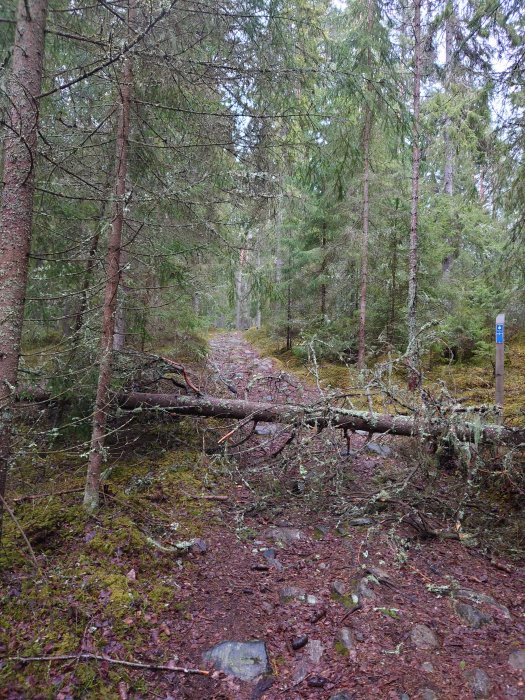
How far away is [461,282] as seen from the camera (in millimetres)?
12797

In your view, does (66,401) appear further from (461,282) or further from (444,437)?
(461,282)

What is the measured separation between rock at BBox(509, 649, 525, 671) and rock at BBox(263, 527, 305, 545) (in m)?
2.09

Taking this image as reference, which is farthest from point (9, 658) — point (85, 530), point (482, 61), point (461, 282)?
point (461, 282)

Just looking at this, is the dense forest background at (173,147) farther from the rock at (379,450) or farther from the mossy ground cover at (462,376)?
the rock at (379,450)

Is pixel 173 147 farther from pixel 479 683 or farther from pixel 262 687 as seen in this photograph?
pixel 479 683

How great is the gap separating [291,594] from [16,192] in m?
4.26

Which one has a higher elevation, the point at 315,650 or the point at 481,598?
the point at 481,598

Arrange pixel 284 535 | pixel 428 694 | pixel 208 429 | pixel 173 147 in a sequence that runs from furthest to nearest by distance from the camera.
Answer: pixel 208 429 < pixel 284 535 < pixel 173 147 < pixel 428 694

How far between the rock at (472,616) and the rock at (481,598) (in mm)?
117

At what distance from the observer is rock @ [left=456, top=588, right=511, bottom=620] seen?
3.37 meters

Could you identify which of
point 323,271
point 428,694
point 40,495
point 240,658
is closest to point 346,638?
point 428,694

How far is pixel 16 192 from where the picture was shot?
336 cm

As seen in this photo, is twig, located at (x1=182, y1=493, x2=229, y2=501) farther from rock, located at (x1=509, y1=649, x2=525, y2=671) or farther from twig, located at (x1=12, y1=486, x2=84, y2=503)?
rock, located at (x1=509, y1=649, x2=525, y2=671)

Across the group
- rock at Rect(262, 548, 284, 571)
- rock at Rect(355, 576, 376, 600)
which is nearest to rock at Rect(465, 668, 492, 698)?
rock at Rect(355, 576, 376, 600)
